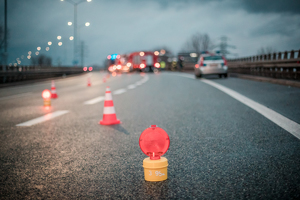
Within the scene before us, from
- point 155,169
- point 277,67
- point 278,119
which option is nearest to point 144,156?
point 155,169

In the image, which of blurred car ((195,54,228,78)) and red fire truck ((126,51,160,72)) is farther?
red fire truck ((126,51,160,72))

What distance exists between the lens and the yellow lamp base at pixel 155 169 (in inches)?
140

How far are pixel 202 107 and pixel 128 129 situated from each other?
3555 mm

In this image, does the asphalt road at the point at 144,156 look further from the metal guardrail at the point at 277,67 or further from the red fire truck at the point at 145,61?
the red fire truck at the point at 145,61

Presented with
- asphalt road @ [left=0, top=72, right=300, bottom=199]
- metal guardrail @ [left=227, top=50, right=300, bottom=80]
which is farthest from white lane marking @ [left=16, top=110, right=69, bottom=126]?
metal guardrail @ [left=227, top=50, right=300, bottom=80]

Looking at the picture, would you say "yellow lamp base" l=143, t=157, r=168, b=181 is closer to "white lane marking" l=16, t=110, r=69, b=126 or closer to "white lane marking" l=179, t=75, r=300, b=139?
"white lane marking" l=179, t=75, r=300, b=139

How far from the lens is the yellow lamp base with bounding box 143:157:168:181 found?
3549 millimetres

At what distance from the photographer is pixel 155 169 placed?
11.7 feet

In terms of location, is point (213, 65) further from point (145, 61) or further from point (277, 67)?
point (145, 61)

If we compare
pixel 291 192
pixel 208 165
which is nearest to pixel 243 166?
pixel 208 165

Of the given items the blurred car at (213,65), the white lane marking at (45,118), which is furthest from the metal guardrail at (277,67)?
the white lane marking at (45,118)

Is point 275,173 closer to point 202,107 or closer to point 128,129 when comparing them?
point 128,129

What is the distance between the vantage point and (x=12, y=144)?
5.54m

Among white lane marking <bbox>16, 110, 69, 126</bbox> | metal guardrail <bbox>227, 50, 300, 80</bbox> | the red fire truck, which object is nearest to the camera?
white lane marking <bbox>16, 110, 69, 126</bbox>
